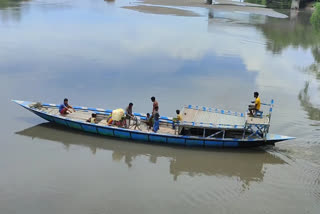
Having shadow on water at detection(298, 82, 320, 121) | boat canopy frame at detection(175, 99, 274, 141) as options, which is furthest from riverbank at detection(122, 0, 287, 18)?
boat canopy frame at detection(175, 99, 274, 141)

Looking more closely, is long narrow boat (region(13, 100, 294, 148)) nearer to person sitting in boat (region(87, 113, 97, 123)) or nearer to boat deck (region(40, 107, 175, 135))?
boat deck (region(40, 107, 175, 135))

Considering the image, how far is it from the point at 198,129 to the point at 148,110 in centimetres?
388

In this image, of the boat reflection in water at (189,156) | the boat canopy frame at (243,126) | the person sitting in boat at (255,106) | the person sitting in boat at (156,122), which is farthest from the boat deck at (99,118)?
the person sitting in boat at (255,106)

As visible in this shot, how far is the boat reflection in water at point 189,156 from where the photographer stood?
13734 millimetres

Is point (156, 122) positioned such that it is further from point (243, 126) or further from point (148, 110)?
point (243, 126)

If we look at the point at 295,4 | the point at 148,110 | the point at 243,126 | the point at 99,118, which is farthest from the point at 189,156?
the point at 295,4

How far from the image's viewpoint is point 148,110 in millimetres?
18391

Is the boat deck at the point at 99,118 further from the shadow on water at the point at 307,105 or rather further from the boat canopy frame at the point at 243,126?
the shadow on water at the point at 307,105

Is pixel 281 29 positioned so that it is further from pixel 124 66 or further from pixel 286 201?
pixel 286 201

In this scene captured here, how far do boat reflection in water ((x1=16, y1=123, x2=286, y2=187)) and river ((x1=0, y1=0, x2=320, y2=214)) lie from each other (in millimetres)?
44

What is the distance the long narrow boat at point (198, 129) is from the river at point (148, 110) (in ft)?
1.36

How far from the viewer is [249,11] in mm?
64375

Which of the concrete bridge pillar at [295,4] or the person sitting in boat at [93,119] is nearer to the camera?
the person sitting in boat at [93,119]

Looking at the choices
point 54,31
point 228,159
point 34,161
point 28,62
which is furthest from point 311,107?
point 54,31
